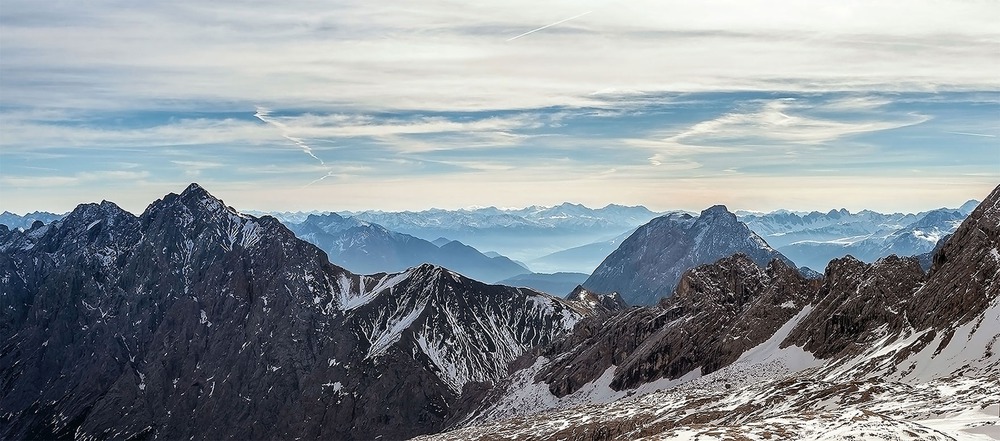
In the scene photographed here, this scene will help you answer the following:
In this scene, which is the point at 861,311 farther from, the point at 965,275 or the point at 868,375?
the point at 868,375

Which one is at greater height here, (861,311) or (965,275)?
(965,275)

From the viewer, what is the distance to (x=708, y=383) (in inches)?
6998

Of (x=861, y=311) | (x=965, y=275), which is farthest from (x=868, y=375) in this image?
(x=861, y=311)

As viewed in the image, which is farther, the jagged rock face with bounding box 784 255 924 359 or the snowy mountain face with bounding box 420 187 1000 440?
the jagged rock face with bounding box 784 255 924 359

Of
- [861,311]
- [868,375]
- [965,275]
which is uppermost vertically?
[965,275]

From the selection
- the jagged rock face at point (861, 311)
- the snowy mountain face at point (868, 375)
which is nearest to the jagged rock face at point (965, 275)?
the snowy mountain face at point (868, 375)

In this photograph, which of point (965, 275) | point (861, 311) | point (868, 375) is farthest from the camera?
point (861, 311)

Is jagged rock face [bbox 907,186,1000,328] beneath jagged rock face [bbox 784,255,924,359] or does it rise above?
above

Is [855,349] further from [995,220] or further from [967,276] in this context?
[995,220]

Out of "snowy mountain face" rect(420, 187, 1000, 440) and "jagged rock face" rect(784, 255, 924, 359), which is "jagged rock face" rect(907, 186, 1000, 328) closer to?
"snowy mountain face" rect(420, 187, 1000, 440)

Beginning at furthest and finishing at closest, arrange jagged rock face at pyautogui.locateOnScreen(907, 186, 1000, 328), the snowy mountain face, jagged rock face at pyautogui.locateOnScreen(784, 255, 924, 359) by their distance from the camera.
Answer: jagged rock face at pyautogui.locateOnScreen(784, 255, 924, 359) → jagged rock face at pyautogui.locateOnScreen(907, 186, 1000, 328) → the snowy mountain face

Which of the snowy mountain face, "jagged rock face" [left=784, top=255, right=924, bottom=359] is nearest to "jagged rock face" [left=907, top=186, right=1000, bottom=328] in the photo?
the snowy mountain face

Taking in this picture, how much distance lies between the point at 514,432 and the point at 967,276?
93.2 meters

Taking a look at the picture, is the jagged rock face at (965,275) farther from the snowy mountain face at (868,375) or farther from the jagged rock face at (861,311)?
the jagged rock face at (861,311)
